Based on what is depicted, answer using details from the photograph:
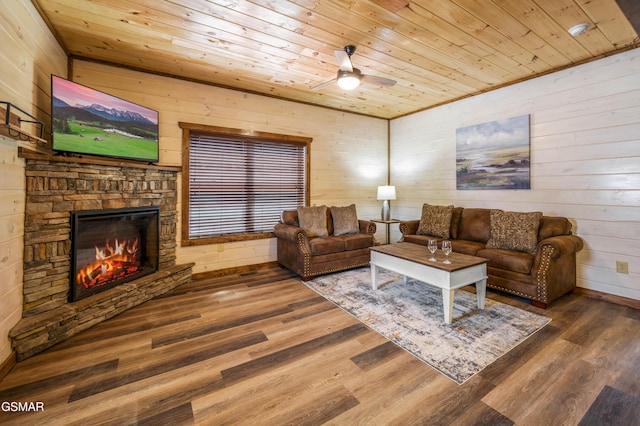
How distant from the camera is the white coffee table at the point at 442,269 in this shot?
2.55 m

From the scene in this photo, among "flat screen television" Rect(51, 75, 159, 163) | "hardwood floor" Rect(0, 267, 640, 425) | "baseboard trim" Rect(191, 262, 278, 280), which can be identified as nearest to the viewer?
"hardwood floor" Rect(0, 267, 640, 425)

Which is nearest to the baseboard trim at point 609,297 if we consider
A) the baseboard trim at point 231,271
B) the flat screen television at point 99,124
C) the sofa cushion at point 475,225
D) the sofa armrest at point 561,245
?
the sofa armrest at point 561,245

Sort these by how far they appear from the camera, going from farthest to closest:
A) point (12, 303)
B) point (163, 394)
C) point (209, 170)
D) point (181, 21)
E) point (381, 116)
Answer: point (381, 116)
point (209, 170)
point (181, 21)
point (12, 303)
point (163, 394)

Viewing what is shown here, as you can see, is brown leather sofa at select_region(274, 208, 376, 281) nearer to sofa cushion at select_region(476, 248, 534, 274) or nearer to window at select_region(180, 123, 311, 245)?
window at select_region(180, 123, 311, 245)

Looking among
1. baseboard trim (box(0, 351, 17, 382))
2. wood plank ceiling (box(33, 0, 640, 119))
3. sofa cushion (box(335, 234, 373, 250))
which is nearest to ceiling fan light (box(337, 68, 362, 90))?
wood plank ceiling (box(33, 0, 640, 119))

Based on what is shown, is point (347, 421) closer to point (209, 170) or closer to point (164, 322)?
point (164, 322)

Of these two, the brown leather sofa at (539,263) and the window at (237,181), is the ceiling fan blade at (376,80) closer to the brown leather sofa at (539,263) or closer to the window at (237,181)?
the window at (237,181)

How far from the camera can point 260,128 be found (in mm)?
4406

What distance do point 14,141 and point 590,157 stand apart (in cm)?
543

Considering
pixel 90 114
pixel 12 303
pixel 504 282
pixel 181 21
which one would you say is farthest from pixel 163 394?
pixel 504 282

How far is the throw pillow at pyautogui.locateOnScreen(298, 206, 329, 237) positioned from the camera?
431cm

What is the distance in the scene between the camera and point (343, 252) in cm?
415

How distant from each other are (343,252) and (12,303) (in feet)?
10.8

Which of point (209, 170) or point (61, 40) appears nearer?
point (61, 40)
